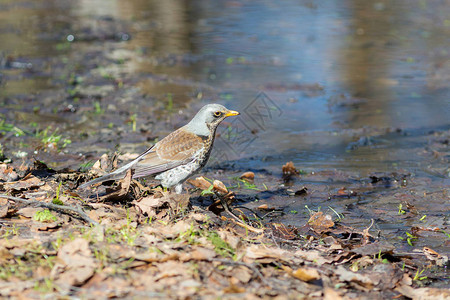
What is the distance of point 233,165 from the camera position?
841 cm

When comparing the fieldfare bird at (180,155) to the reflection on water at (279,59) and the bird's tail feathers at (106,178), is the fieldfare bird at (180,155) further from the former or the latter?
the reflection on water at (279,59)

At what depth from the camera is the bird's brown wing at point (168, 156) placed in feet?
19.9

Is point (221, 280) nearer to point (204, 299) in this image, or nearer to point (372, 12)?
point (204, 299)

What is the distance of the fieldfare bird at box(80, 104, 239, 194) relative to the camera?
6102 mm

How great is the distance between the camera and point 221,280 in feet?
13.6

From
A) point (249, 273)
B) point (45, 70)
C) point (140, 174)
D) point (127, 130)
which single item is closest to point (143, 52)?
point (45, 70)

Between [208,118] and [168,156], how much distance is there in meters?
0.64

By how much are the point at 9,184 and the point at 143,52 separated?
34.0 ft

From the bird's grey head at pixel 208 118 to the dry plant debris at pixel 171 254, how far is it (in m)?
0.86

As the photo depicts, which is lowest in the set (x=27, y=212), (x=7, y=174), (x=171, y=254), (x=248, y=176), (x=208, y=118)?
(x=248, y=176)

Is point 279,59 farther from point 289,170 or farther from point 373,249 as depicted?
point 373,249

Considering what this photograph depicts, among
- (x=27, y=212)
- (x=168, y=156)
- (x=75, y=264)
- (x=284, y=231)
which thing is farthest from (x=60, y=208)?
(x=284, y=231)

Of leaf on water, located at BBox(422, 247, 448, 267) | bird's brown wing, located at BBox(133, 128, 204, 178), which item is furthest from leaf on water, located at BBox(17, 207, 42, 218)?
leaf on water, located at BBox(422, 247, 448, 267)

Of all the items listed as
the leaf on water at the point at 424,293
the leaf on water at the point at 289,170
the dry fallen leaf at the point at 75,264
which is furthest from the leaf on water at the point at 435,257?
the dry fallen leaf at the point at 75,264
